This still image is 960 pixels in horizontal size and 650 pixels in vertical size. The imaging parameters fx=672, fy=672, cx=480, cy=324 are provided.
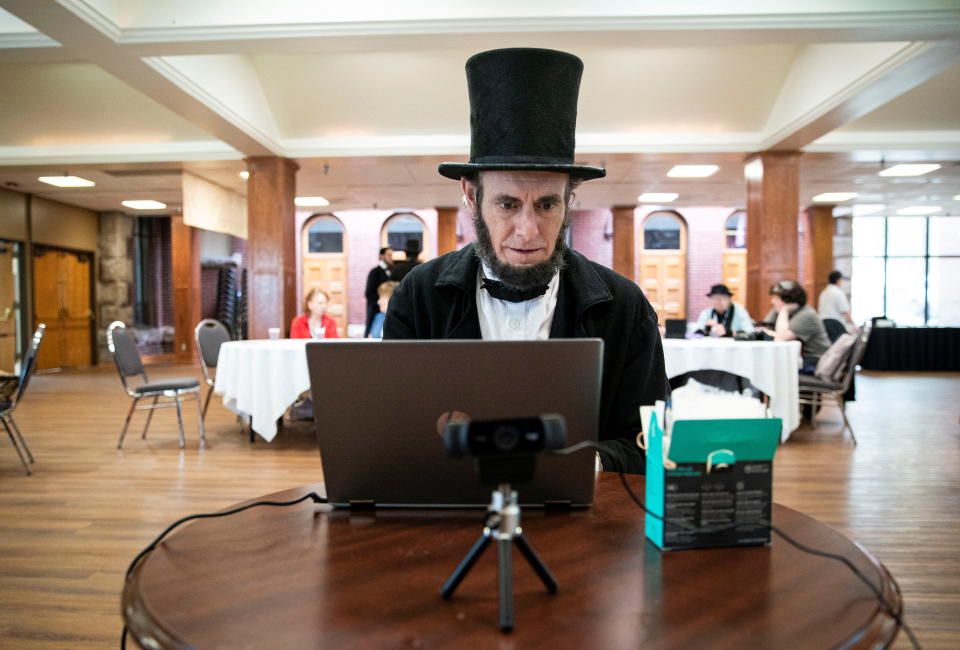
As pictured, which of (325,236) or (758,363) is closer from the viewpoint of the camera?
(758,363)

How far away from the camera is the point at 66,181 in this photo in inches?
381

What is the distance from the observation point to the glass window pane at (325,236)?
47.7 feet

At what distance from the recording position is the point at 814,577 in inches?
35.0

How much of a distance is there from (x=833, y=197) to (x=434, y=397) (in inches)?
493

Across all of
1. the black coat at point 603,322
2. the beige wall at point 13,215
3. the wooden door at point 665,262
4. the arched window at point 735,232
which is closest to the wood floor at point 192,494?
the black coat at point 603,322

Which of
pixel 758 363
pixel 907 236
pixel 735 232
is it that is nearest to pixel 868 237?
pixel 907 236

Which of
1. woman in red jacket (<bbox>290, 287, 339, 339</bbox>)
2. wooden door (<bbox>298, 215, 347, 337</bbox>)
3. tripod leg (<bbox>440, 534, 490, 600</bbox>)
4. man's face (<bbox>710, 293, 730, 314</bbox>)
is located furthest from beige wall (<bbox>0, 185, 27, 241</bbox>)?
tripod leg (<bbox>440, 534, 490, 600</bbox>)

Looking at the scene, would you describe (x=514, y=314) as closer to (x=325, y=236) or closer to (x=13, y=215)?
(x=13, y=215)

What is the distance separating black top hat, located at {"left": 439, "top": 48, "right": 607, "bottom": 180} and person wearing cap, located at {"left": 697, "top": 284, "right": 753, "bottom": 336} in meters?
6.06

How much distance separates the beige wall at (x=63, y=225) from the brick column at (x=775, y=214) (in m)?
11.0

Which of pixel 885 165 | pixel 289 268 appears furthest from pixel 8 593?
pixel 885 165

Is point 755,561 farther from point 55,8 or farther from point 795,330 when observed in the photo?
point 795,330

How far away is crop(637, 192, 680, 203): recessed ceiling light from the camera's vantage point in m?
11.2

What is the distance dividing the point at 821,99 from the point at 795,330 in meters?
2.12
